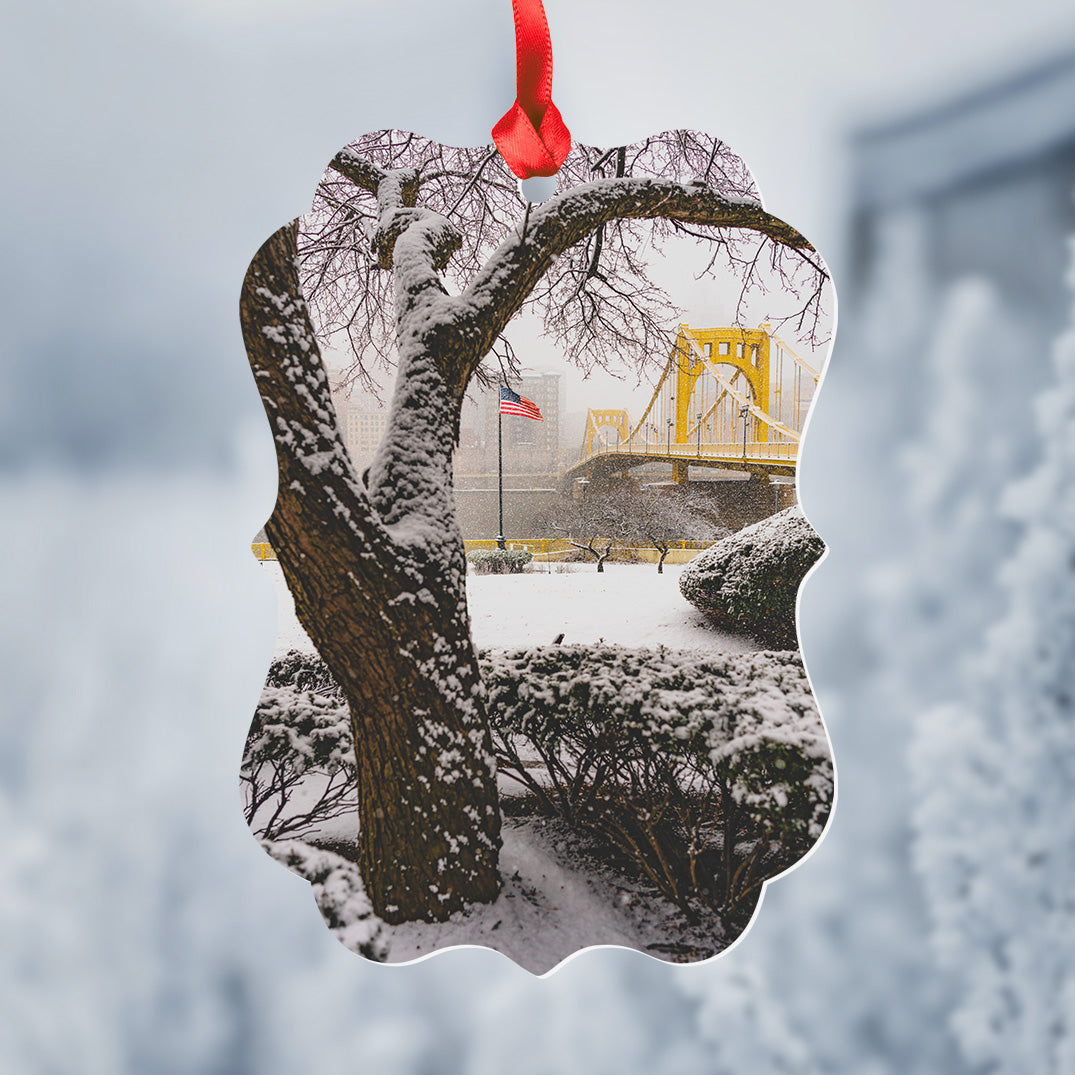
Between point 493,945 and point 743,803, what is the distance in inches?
21.7

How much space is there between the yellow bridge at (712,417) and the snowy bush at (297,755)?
65cm

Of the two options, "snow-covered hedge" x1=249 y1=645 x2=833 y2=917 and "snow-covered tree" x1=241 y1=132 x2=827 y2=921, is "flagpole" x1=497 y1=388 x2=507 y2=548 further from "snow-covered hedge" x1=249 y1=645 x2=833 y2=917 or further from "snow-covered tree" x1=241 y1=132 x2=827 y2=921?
"snow-covered hedge" x1=249 y1=645 x2=833 y2=917

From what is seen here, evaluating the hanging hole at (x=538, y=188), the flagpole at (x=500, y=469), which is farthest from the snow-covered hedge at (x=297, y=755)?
the hanging hole at (x=538, y=188)

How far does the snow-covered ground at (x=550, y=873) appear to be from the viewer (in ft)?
5.53

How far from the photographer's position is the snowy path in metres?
1.71

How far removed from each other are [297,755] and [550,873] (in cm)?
53

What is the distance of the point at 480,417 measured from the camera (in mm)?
1742

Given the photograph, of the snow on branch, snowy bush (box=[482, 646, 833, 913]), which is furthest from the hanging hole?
snowy bush (box=[482, 646, 833, 913])

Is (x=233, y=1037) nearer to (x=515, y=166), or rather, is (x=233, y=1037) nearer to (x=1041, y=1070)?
(x=1041, y=1070)

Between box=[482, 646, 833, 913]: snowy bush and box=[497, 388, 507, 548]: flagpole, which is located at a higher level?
box=[497, 388, 507, 548]: flagpole

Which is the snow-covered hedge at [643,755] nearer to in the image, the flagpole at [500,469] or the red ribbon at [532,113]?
the flagpole at [500,469]

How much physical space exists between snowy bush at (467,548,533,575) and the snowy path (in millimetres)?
12

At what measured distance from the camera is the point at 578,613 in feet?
5.71

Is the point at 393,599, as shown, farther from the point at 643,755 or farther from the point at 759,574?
the point at 759,574
